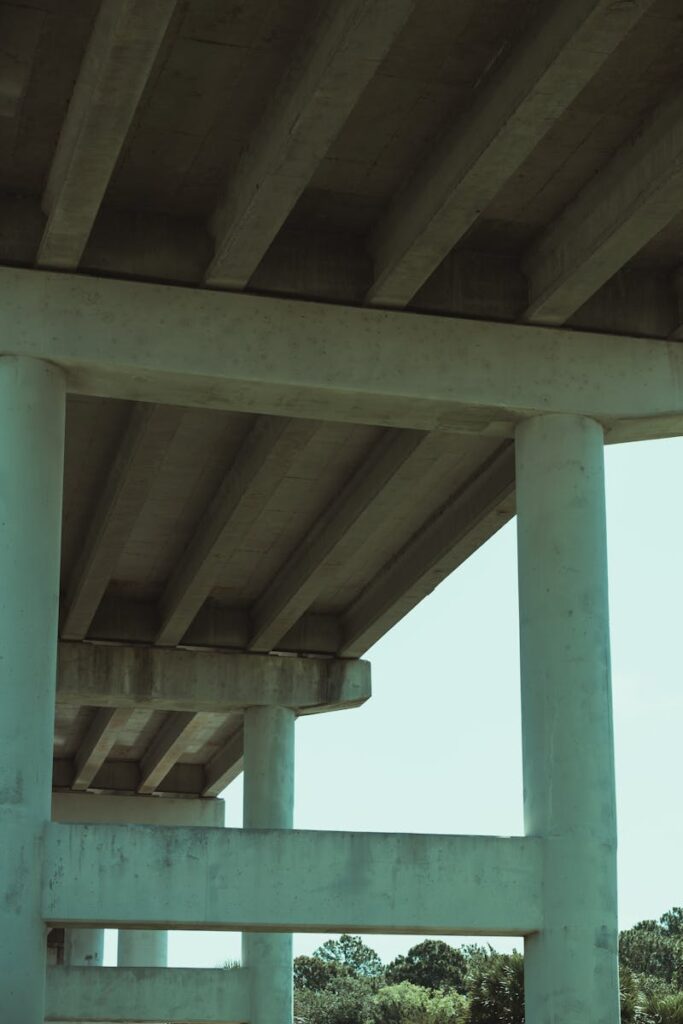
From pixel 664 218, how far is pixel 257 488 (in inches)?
320

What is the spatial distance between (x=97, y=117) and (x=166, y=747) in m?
25.0

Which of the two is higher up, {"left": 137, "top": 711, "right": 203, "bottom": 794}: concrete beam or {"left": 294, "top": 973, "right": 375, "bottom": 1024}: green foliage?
{"left": 137, "top": 711, "right": 203, "bottom": 794}: concrete beam

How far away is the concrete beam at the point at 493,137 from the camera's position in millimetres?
13891

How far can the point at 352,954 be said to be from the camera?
309 ft

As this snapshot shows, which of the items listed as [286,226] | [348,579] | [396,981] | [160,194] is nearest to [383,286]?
[286,226]

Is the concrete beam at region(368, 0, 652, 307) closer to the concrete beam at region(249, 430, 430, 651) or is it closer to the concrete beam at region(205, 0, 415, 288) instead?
the concrete beam at region(205, 0, 415, 288)

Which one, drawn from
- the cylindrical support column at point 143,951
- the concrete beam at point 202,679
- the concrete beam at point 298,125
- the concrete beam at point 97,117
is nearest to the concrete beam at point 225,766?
the cylindrical support column at point 143,951

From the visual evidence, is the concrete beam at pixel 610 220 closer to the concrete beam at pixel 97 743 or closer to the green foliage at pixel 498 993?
the concrete beam at pixel 97 743

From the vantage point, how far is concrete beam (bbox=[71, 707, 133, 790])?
34.7m

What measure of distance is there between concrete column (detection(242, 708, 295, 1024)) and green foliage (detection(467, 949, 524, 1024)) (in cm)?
793

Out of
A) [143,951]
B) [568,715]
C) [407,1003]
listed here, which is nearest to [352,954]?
[407,1003]

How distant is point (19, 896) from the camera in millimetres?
15992

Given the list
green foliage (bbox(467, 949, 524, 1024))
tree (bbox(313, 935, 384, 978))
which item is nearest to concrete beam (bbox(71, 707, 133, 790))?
green foliage (bbox(467, 949, 524, 1024))

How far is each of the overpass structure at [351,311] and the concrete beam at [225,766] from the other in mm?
16844
